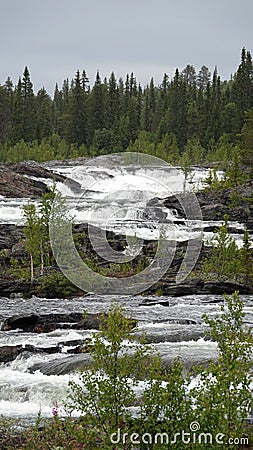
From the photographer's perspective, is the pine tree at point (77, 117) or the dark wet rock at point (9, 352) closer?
the dark wet rock at point (9, 352)

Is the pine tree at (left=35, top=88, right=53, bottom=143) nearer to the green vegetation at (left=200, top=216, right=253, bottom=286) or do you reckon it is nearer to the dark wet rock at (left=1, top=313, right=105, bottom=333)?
the green vegetation at (left=200, top=216, right=253, bottom=286)

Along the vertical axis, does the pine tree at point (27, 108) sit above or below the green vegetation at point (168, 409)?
above

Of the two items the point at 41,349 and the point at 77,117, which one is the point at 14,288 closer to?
the point at 41,349

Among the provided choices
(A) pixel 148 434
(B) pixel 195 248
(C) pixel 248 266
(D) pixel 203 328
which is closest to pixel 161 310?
(D) pixel 203 328

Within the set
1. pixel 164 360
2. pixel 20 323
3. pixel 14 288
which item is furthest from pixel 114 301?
pixel 164 360

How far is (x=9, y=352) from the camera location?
16906 millimetres

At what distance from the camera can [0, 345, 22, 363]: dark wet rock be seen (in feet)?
54.5

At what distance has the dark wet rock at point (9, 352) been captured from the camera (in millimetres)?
16625

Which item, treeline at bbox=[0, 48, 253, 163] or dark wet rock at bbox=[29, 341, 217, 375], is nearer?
dark wet rock at bbox=[29, 341, 217, 375]

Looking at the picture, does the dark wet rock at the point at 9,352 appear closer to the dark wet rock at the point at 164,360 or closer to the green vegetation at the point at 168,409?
the dark wet rock at the point at 164,360

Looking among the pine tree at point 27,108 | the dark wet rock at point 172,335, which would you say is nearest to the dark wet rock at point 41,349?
the dark wet rock at point 172,335

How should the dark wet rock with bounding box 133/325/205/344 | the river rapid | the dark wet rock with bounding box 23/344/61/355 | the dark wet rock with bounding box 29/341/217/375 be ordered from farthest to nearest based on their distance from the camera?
the dark wet rock with bounding box 133/325/205/344
the dark wet rock with bounding box 23/344/61/355
the dark wet rock with bounding box 29/341/217/375
the river rapid

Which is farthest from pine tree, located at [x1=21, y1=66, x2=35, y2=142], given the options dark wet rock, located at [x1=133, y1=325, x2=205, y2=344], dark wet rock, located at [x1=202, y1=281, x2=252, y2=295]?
dark wet rock, located at [x1=133, y1=325, x2=205, y2=344]

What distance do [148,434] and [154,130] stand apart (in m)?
85.0
